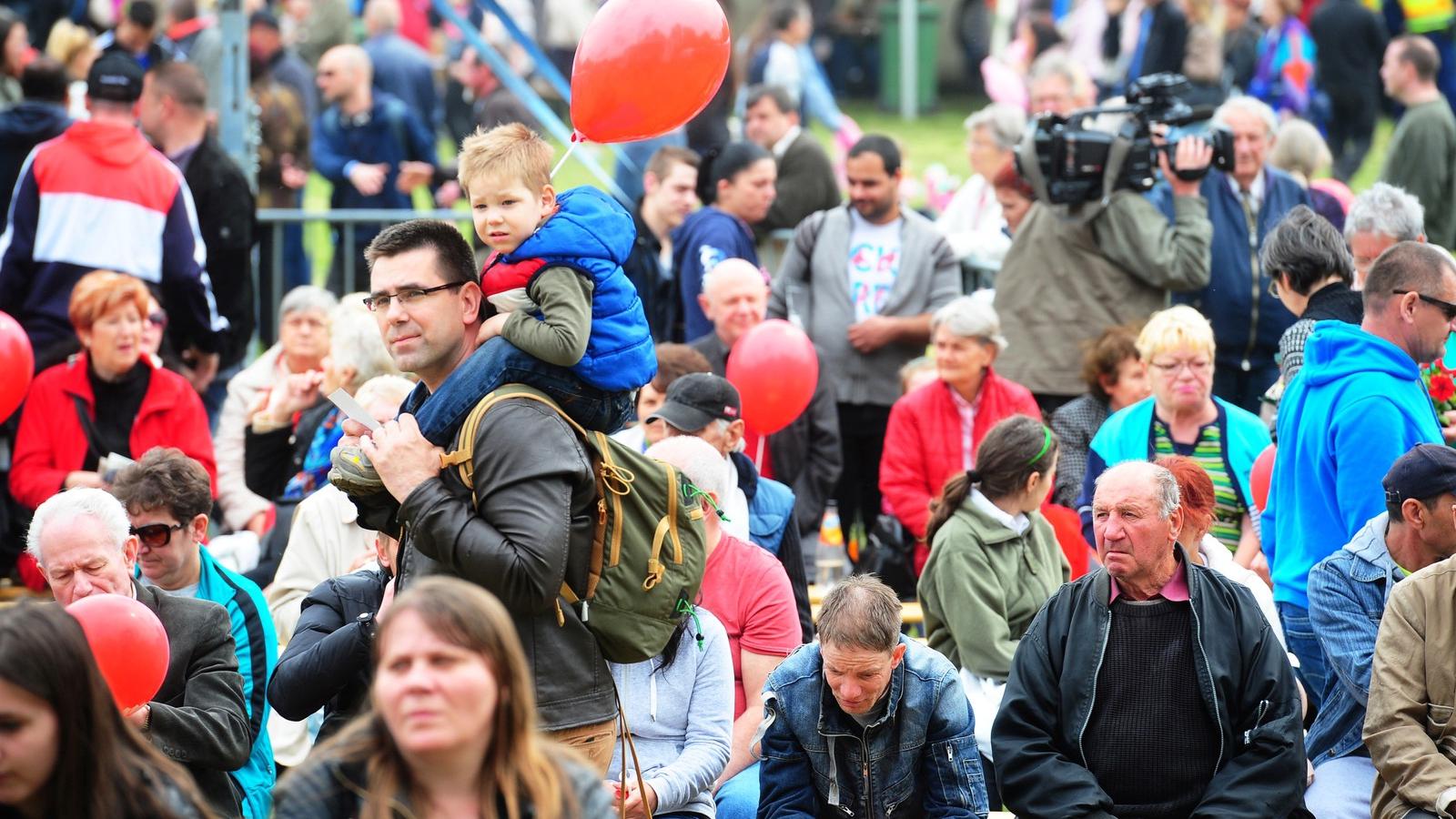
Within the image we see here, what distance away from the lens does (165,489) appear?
5.14 m

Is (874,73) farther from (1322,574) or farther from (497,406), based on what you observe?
(497,406)

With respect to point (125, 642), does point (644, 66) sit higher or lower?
higher

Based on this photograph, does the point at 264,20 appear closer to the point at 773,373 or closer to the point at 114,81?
the point at 114,81

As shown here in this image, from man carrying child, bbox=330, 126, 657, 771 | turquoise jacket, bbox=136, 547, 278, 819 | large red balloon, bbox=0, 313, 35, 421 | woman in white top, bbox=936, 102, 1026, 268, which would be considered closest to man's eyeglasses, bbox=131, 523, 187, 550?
turquoise jacket, bbox=136, 547, 278, 819

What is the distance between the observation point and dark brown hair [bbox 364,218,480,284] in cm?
363

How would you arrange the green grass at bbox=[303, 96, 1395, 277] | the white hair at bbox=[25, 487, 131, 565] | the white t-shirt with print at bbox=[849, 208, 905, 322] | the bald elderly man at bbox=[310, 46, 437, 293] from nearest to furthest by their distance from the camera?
the white hair at bbox=[25, 487, 131, 565] → the white t-shirt with print at bbox=[849, 208, 905, 322] → the bald elderly man at bbox=[310, 46, 437, 293] → the green grass at bbox=[303, 96, 1395, 277]

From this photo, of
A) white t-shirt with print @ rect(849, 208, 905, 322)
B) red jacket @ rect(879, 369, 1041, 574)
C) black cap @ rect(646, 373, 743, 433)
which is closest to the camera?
black cap @ rect(646, 373, 743, 433)

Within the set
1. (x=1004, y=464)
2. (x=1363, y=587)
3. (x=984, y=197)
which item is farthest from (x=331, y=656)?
(x=984, y=197)

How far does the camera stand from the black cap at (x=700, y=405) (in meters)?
6.05

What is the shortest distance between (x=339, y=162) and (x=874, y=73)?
36.7 ft

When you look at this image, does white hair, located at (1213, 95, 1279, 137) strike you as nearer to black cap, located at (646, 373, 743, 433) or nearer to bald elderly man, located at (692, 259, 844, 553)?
bald elderly man, located at (692, 259, 844, 553)

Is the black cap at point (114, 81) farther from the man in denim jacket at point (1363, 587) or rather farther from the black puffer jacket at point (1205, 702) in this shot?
the man in denim jacket at point (1363, 587)

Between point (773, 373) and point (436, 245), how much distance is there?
3617 millimetres

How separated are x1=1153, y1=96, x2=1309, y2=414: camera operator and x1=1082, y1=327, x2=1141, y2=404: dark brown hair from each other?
752mm
